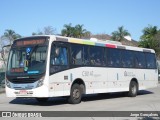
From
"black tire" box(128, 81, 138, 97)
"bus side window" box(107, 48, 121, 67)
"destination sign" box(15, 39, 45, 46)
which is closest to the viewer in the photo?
"destination sign" box(15, 39, 45, 46)

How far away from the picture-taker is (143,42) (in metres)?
67.8

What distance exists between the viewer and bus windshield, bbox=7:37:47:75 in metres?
16.4

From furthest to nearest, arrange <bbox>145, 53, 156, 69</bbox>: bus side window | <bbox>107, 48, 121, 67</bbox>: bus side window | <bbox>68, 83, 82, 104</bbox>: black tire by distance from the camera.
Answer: <bbox>145, 53, 156, 69</bbox>: bus side window → <bbox>107, 48, 121, 67</bbox>: bus side window → <bbox>68, 83, 82, 104</bbox>: black tire

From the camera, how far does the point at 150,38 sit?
67.7 meters

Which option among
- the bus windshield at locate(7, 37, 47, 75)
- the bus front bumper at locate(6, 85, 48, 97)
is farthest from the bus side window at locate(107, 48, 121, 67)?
the bus front bumper at locate(6, 85, 48, 97)

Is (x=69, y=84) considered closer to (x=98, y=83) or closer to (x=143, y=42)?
(x=98, y=83)

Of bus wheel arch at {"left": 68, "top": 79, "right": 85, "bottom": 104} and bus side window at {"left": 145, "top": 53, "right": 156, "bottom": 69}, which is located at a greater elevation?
bus side window at {"left": 145, "top": 53, "right": 156, "bottom": 69}

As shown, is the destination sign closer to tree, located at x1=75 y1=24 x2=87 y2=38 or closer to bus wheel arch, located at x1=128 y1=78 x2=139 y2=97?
bus wheel arch, located at x1=128 y1=78 x2=139 y2=97

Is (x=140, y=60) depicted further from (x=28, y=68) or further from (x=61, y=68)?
(x=28, y=68)

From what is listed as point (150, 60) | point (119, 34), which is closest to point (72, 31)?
point (119, 34)

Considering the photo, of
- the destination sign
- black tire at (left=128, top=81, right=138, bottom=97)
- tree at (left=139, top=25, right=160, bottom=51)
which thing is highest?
tree at (left=139, top=25, right=160, bottom=51)

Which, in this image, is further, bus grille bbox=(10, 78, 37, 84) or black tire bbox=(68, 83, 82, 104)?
black tire bbox=(68, 83, 82, 104)

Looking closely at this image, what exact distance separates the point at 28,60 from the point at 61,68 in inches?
58.9

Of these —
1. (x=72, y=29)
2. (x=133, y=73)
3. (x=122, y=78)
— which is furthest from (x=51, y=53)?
(x=72, y=29)
